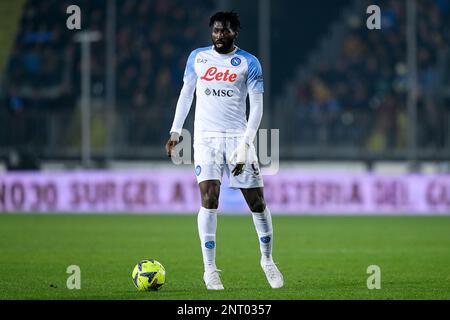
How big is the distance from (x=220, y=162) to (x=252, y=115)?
1.81 ft

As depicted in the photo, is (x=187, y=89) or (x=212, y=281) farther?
(x=187, y=89)

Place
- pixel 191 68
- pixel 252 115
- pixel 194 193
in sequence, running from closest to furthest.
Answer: pixel 252 115, pixel 191 68, pixel 194 193

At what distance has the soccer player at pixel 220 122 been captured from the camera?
10.3 metres

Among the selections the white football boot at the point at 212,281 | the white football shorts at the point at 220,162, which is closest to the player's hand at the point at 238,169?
the white football shorts at the point at 220,162

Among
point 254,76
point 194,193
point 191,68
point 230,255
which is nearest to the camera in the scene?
point 254,76

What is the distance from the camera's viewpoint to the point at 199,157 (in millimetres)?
10422

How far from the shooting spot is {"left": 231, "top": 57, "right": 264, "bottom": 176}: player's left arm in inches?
400

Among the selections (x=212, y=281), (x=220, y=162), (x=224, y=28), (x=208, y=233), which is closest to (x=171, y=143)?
(x=220, y=162)

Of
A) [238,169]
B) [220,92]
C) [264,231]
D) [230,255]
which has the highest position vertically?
[220,92]

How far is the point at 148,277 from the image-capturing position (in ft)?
33.4

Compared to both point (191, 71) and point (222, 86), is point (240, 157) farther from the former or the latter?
point (191, 71)

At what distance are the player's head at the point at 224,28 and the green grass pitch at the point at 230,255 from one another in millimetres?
2321

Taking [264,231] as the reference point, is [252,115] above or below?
above

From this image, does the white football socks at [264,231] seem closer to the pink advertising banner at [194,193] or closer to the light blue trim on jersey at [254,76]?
the light blue trim on jersey at [254,76]
